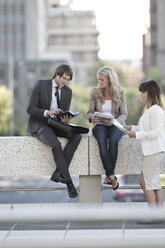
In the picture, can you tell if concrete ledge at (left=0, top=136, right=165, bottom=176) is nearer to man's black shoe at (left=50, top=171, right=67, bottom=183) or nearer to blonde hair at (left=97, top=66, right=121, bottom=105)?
man's black shoe at (left=50, top=171, right=67, bottom=183)

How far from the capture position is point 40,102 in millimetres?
7855

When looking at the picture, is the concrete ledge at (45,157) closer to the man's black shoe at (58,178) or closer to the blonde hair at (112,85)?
the man's black shoe at (58,178)

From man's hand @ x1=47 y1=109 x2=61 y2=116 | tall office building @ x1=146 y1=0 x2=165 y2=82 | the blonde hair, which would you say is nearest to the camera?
man's hand @ x1=47 y1=109 x2=61 y2=116

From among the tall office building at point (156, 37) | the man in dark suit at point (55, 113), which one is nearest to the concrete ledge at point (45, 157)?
the man in dark suit at point (55, 113)

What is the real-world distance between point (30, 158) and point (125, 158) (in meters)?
1.09

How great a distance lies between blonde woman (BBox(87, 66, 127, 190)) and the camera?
752 cm

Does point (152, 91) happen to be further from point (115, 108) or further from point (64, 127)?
point (64, 127)

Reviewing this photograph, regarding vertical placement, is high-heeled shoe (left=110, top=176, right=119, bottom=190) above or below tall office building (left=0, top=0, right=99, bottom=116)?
below

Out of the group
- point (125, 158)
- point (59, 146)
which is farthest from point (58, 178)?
point (125, 158)

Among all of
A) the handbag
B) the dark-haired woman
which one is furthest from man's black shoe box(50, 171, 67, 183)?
the dark-haired woman

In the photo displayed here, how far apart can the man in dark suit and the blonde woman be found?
0.99 ft

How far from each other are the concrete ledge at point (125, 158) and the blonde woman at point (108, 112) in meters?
0.21

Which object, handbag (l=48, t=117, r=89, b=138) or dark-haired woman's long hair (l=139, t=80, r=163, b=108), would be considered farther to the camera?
handbag (l=48, t=117, r=89, b=138)

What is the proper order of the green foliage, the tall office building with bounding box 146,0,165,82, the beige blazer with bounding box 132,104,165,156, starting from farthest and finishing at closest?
the tall office building with bounding box 146,0,165,82, the green foliage, the beige blazer with bounding box 132,104,165,156
